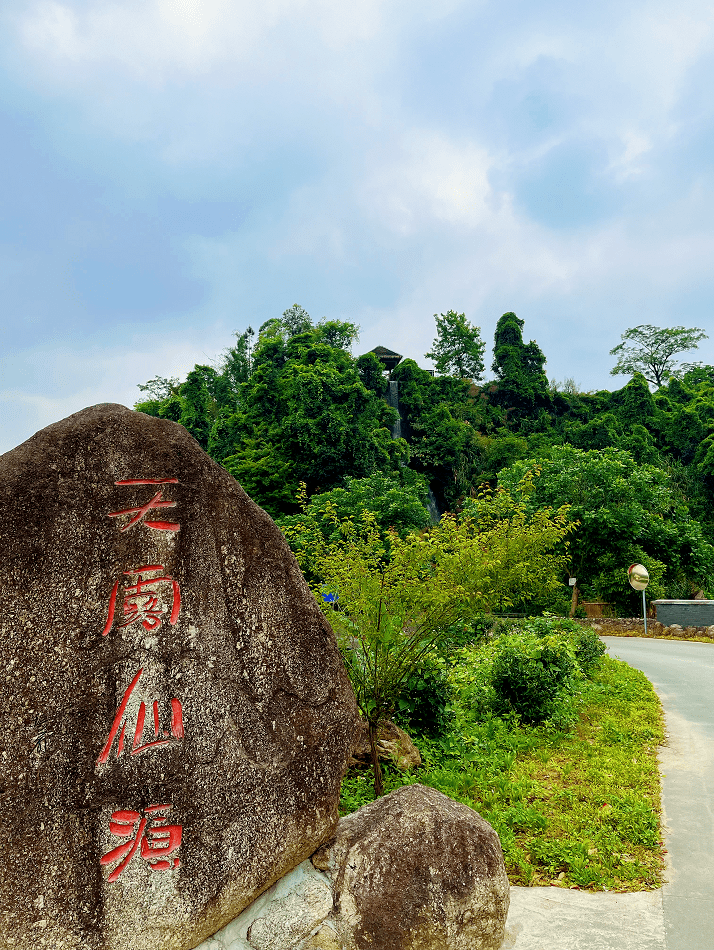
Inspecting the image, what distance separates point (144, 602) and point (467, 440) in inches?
1141

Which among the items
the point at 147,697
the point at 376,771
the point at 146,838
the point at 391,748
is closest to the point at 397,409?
the point at 391,748

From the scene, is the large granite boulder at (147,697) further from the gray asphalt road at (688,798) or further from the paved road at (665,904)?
the gray asphalt road at (688,798)

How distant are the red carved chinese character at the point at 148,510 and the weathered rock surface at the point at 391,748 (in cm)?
328

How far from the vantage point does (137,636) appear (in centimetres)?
304

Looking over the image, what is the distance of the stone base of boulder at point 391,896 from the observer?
3182 mm

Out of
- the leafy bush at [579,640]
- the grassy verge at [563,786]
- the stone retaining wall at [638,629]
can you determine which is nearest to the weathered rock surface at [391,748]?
the grassy verge at [563,786]

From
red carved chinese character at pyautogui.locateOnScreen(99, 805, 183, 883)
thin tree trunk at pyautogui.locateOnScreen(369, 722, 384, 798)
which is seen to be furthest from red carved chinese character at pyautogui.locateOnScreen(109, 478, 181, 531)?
thin tree trunk at pyautogui.locateOnScreen(369, 722, 384, 798)

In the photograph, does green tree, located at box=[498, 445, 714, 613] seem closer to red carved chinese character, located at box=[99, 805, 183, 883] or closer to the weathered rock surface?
the weathered rock surface

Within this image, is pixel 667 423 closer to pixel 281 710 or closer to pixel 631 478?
pixel 631 478

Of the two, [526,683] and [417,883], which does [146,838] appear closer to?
[417,883]

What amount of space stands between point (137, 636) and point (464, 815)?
6.26 ft

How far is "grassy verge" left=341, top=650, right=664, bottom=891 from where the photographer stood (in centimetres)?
444

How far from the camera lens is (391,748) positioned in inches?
231

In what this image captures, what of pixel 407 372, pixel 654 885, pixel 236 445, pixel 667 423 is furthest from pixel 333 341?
pixel 654 885
